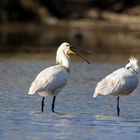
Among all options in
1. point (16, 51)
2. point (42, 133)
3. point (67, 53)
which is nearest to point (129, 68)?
point (67, 53)

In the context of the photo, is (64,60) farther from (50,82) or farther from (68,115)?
(68,115)

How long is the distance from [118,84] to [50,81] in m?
1.27

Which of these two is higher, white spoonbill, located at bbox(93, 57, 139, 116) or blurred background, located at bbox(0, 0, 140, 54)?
blurred background, located at bbox(0, 0, 140, 54)

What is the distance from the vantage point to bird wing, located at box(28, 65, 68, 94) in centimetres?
1573

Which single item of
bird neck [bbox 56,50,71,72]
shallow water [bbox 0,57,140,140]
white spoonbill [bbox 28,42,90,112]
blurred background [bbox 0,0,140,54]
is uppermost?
blurred background [bbox 0,0,140,54]

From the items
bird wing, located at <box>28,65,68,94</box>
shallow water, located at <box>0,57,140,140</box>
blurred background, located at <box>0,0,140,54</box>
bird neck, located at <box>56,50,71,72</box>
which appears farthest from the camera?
blurred background, located at <box>0,0,140,54</box>

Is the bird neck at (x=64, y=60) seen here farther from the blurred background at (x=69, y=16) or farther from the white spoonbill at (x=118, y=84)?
the blurred background at (x=69, y=16)

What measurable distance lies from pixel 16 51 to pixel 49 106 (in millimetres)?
15916

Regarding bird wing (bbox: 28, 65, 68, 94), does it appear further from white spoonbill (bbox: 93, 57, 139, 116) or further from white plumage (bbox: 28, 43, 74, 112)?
white spoonbill (bbox: 93, 57, 139, 116)

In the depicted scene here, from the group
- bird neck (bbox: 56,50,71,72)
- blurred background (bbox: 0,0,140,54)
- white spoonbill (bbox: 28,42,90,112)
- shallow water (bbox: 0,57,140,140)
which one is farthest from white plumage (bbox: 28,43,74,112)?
blurred background (bbox: 0,0,140,54)

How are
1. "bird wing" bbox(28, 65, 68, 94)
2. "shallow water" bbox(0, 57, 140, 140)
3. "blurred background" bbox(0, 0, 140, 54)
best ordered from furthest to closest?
"blurred background" bbox(0, 0, 140, 54), "bird wing" bbox(28, 65, 68, 94), "shallow water" bbox(0, 57, 140, 140)

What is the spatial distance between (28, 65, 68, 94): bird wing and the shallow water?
440 millimetres

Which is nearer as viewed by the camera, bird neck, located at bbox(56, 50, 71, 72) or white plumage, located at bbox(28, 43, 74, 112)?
white plumage, located at bbox(28, 43, 74, 112)

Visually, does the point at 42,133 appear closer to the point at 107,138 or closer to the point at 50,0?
the point at 107,138
